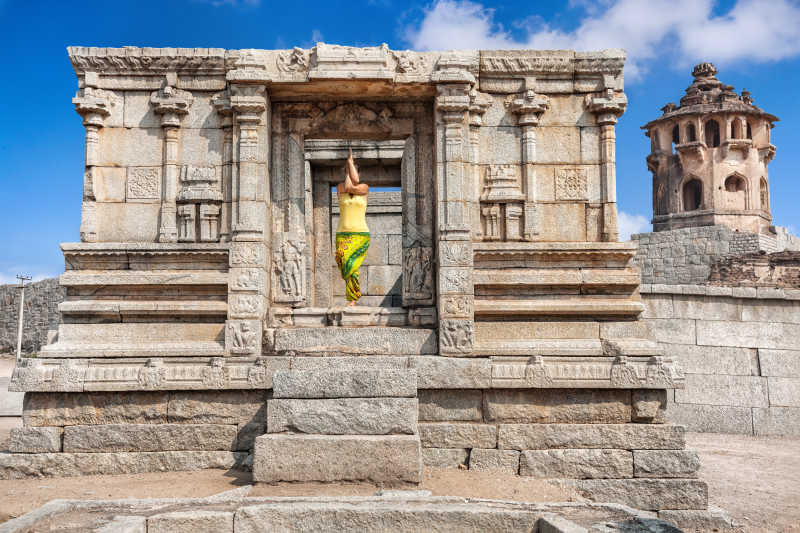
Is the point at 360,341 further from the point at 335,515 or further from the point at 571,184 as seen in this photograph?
the point at 571,184

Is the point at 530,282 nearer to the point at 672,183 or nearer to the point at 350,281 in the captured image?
the point at 350,281

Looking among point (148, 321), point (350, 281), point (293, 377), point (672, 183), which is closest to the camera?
point (293, 377)

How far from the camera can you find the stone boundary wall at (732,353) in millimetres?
11930

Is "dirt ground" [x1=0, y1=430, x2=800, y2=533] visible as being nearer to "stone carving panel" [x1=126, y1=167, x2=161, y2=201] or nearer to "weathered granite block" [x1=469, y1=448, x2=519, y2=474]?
"weathered granite block" [x1=469, y1=448, x2=519, y2=474]

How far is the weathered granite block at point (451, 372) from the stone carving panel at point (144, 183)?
12.2ft

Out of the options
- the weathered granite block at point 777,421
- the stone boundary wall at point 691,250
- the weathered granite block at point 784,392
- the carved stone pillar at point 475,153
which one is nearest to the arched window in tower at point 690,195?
the stone boundary wall at point 691,250

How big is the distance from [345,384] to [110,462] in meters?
2.80

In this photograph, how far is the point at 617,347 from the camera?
25.1 ft

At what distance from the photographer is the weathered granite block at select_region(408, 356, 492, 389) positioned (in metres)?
7.42

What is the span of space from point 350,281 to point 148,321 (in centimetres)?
246

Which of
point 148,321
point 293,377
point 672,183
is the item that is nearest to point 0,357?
point 148,321

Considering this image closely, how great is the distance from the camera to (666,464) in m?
7.26

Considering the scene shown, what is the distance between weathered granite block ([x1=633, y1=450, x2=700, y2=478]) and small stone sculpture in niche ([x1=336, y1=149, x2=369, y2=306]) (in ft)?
12.5

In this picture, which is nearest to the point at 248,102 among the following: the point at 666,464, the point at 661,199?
the point at 666,464
